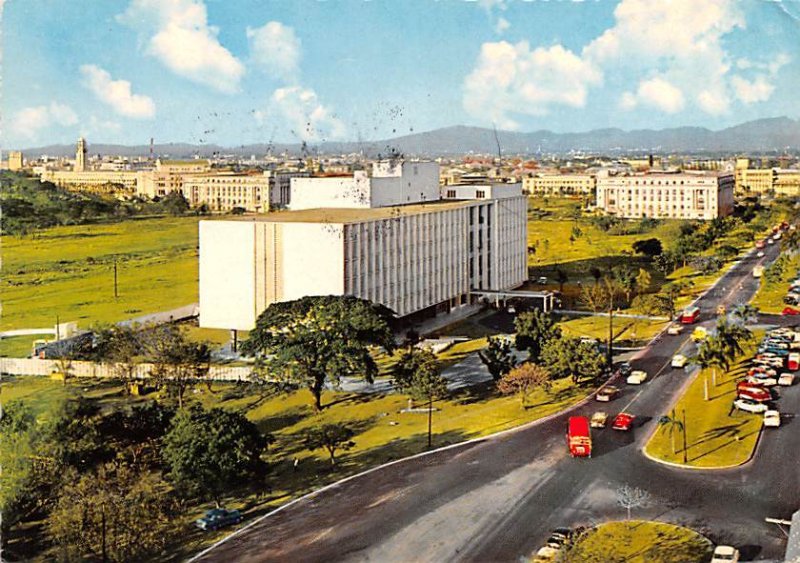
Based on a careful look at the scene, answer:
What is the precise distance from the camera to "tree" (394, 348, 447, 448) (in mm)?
7508

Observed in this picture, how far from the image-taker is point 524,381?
7.71 m

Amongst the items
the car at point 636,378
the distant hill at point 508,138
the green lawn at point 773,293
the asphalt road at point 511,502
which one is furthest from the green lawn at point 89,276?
the green lawn at point 773,293

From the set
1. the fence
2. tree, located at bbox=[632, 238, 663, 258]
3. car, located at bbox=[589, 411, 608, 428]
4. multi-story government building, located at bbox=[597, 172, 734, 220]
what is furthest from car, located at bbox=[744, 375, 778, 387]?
multi-story government building, located at bbox=[597, 172, 734, 220]

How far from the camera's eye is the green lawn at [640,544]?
4.99m

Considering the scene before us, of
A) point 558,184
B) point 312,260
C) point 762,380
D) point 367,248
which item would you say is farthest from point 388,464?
point 558,184

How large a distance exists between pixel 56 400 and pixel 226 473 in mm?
1796

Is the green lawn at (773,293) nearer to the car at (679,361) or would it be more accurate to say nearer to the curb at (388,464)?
the car at (679,361)

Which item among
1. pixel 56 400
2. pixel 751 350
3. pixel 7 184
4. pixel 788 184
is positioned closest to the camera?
pixel 56 400

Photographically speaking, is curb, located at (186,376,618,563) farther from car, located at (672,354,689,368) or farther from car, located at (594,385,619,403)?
car, located at (672,354,689,368)

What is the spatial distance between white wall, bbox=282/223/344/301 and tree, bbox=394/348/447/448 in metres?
1.53

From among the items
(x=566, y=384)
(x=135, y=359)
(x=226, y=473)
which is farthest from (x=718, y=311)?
(x=226, y=473)

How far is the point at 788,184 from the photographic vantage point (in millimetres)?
28156

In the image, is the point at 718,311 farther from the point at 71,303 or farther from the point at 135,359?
the point at 71,303

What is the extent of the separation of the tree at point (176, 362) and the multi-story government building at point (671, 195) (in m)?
19.9
